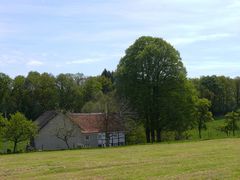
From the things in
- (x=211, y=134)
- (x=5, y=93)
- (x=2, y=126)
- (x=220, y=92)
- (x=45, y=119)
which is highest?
(x=220, y=92)

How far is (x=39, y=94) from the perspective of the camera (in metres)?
102

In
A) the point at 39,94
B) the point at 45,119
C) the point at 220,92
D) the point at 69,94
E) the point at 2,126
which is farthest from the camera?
the point at 220,92

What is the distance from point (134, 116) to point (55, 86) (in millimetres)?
39126

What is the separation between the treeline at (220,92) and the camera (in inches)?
4970

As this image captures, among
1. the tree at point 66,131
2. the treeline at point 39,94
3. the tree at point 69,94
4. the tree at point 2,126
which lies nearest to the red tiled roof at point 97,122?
the tree at point 66,131

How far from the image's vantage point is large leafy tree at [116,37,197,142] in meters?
65.6

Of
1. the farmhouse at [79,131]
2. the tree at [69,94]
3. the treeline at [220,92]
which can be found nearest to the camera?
the farmhouse at [79,131]

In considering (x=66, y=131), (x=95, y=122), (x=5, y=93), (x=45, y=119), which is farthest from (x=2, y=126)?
(x=5, y=93)

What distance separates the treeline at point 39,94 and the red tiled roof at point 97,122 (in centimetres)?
2818

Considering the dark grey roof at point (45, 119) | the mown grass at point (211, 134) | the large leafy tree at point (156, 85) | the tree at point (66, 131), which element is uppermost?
the large leafy tree at point (156, 85)

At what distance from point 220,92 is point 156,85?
6497 centimetres

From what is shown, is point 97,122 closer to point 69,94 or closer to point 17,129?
point 17,129

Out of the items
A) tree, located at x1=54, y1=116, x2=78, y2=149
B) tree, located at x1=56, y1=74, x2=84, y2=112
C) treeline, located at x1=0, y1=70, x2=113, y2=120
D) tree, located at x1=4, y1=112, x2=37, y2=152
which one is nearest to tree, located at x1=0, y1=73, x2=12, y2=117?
treeline, located at x1=0, y1=70, x2=113, y2=120

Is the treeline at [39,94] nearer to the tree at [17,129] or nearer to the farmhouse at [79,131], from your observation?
the farmhouse at [79,131]
